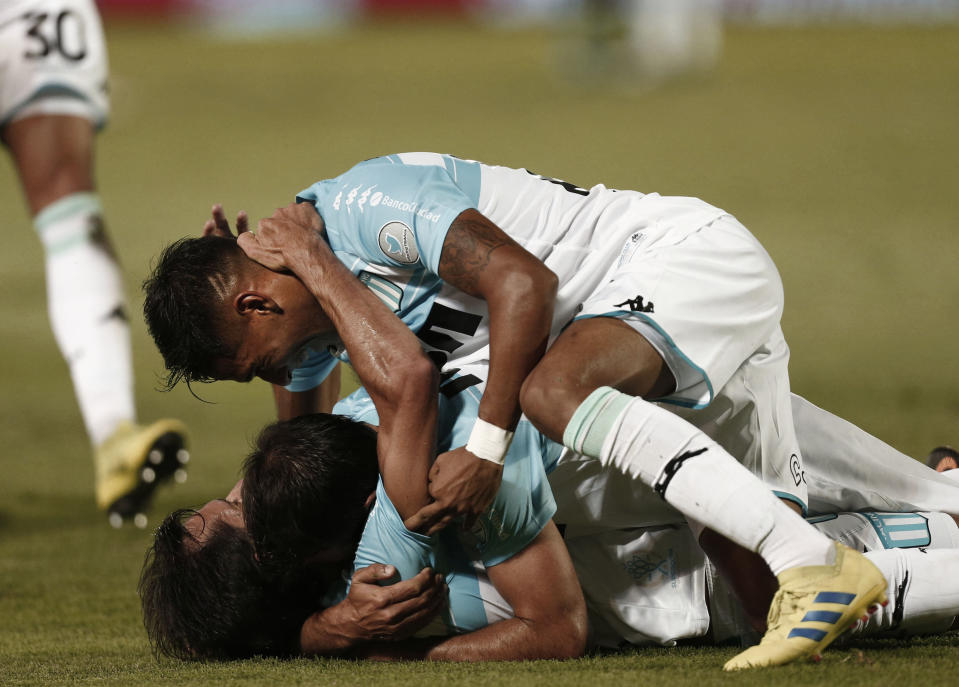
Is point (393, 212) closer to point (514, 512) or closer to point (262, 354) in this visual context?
point (262, 354)

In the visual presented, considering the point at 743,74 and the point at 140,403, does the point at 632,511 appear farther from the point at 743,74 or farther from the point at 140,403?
the point at 743,74

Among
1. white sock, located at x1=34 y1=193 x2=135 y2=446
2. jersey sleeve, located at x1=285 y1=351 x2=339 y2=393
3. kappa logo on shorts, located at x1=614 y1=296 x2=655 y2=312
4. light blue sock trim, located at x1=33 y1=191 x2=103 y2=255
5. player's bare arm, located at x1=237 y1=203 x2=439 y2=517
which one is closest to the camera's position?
player's bare arm, located at x1=237 y1=203 x2=439 y2=517

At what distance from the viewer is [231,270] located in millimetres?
2836

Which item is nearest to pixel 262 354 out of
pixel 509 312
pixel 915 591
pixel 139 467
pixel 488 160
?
pixel 509 312

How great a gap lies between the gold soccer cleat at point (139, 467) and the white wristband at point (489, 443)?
209 cm

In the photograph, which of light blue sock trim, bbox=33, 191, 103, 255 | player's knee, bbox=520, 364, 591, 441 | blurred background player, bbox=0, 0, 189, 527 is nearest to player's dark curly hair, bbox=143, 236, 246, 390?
player's knee, bbox=520, 364, 591, 441

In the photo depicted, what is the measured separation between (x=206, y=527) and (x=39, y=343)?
20.3ft

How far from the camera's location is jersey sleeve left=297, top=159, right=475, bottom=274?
8.74ft

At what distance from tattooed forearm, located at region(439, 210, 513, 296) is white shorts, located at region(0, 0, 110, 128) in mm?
2903

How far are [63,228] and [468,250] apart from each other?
2.75 meters

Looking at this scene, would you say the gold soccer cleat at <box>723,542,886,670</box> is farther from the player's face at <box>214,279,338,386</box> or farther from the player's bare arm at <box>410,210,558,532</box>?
the player's face at <box>214,279,338,386</box>

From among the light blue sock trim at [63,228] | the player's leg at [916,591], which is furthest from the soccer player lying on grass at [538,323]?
the light blue sock trim at [63,228]

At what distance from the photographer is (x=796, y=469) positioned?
9.37 ft

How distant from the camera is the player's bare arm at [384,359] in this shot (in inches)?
99.5
